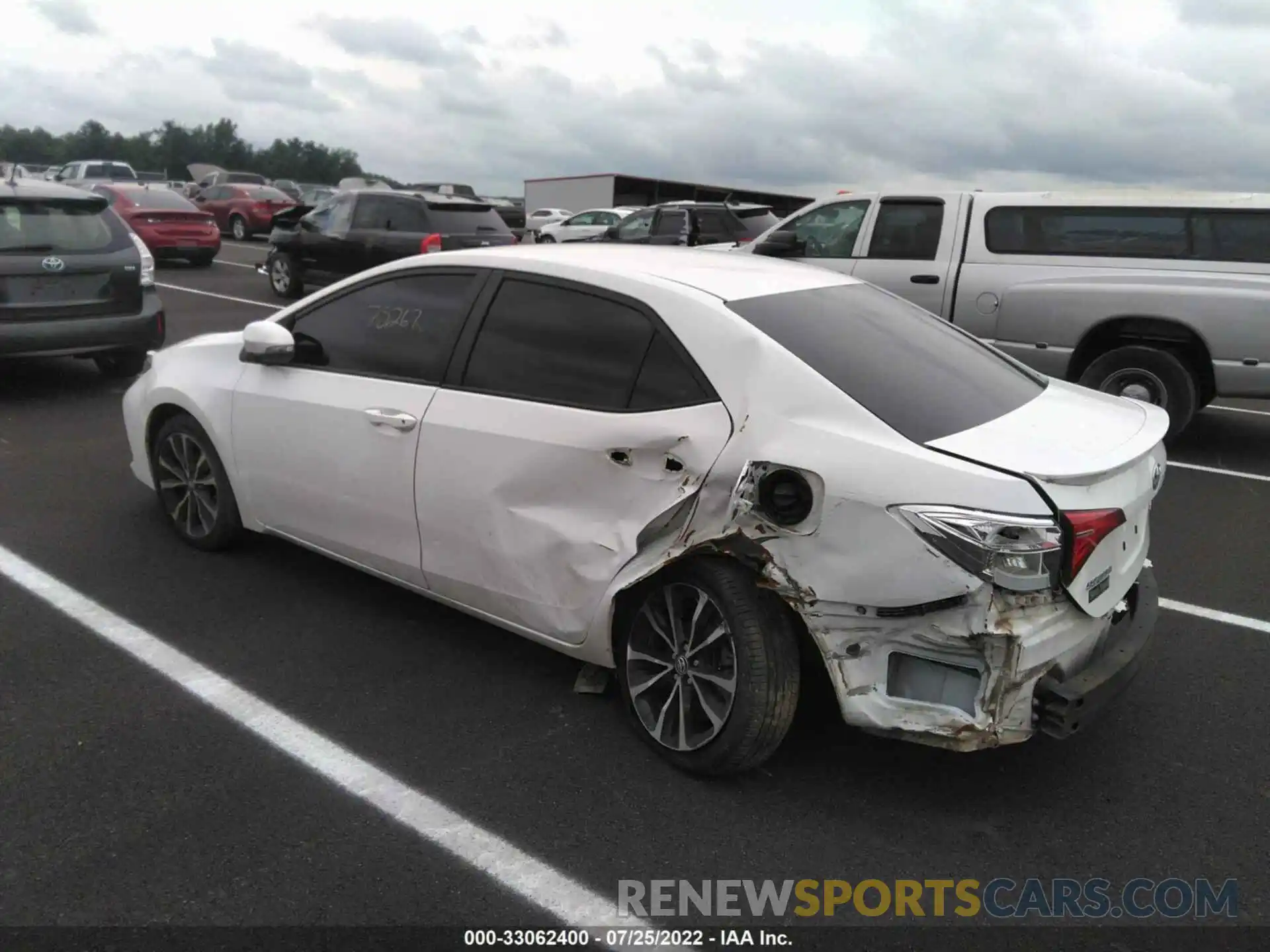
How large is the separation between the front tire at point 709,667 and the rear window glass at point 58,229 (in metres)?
6.47

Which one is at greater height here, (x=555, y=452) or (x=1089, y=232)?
(x=1089, y=232)

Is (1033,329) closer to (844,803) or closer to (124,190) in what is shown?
(844,803)

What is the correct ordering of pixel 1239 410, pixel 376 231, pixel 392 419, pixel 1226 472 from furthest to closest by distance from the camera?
pixel 376 231 → pixel 1239 410 → pixel 1226 472 → pixel 392 419

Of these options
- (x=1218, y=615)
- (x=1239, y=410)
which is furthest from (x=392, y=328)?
(x=1239, y=410)

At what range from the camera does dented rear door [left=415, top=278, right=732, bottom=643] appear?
3104 mm

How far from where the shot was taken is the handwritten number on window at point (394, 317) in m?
3.91

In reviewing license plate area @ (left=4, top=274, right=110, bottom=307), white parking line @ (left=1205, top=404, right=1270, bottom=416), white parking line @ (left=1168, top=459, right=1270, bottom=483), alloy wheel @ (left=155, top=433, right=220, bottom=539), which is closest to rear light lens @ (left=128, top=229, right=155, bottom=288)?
license plate area @ (left=4, top=274, right=110, bottom=307)

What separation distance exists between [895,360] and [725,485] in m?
0.80

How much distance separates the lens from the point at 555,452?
10.7 ft

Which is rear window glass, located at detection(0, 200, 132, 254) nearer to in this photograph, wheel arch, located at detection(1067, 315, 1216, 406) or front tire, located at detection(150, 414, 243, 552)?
front tire, located at detection(150, 414, 243, 552)

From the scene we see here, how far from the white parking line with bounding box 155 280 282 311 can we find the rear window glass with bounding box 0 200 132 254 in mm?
5554

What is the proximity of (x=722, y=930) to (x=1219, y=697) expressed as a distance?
2298 mm

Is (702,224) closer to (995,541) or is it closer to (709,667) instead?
(709,667)

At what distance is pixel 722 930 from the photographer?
2549 millimetres
